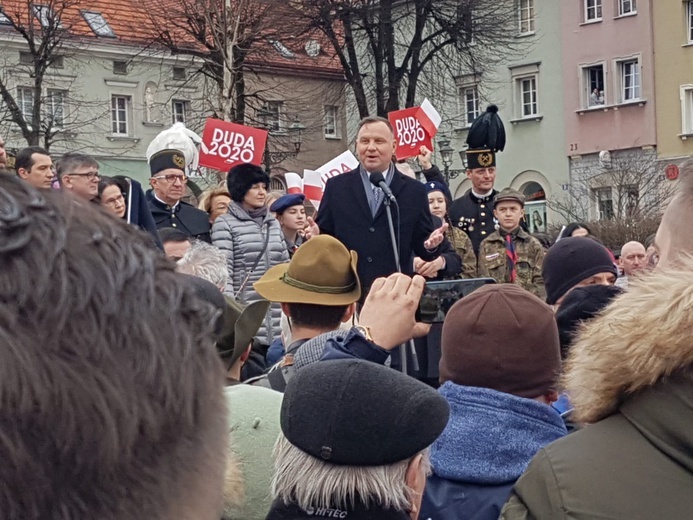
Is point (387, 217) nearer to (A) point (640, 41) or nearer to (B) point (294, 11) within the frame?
(B) point (294, 11)

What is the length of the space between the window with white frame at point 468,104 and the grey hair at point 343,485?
4293 centimetres

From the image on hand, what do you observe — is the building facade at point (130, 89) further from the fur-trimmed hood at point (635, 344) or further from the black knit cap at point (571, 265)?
the fur-trimmed hood at point (635, 344)

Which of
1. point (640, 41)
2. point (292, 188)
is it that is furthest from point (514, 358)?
point (640, 41)

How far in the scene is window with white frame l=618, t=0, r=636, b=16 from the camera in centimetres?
4053

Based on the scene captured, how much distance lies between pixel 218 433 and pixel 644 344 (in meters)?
1.13

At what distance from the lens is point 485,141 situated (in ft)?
33.5

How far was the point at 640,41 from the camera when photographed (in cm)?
4006

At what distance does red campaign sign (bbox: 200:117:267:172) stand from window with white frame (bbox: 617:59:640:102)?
3038 cm

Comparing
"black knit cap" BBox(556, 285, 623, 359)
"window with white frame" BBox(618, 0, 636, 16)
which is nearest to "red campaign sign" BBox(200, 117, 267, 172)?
"black knit cap" BBox(556, 285, 623, 359)

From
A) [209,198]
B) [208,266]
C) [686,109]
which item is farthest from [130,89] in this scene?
[208,266]

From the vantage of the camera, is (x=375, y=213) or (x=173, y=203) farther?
(x=173, y=203)

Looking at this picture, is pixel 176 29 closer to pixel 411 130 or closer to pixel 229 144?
pixel 411 130

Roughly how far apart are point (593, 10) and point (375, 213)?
3782cm

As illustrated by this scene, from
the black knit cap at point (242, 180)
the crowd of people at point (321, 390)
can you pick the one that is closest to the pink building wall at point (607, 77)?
the black knit cap at point (242, 180)
